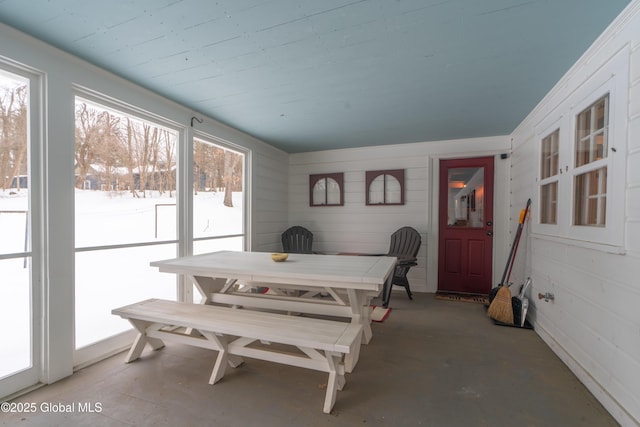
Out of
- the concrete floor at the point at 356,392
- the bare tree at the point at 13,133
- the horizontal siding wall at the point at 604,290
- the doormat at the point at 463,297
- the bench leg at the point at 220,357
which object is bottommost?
the doormat at the point at 463,297

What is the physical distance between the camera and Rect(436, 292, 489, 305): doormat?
4012 mm

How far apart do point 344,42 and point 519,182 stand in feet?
9.96

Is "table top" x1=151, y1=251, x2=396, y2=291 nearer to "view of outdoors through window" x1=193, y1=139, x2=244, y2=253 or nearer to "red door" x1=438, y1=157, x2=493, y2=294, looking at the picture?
"view of outdoors through window" x1=193, y1=139, x2=244, y2=253

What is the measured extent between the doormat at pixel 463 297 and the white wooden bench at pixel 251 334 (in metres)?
2.53

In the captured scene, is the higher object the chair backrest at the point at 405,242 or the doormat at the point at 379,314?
the chair backrest at the point at 405,242

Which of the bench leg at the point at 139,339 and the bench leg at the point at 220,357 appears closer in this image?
the bench leg at the point at 220,357

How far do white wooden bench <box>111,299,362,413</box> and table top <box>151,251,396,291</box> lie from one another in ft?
0.87

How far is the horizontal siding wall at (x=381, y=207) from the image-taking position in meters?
4.33

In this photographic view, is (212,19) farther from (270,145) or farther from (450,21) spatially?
(270,145)

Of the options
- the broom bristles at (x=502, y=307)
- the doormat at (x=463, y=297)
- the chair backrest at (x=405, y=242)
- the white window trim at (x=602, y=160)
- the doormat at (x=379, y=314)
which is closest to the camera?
the white window trim at (x=602, y=160)

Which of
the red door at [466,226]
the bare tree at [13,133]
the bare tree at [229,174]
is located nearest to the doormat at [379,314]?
the red door at [466,226]

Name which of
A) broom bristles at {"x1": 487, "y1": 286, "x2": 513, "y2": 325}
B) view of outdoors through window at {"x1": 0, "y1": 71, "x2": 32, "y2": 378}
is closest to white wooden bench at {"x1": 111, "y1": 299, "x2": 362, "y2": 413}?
view of outdoors through window at {"x1": 0, "y1": 71, "x2": 32, "y2": 378}

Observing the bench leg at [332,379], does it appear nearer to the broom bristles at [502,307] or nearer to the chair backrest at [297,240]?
the broom bristles at [502,307]

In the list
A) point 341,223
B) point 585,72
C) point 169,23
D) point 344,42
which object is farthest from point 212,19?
point 341,223
